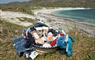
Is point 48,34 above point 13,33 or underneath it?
above

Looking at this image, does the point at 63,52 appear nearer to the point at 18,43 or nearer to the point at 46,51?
the point at 46,51

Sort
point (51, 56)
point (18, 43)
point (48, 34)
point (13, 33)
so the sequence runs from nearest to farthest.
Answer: point (51, 56), point (48, 34), point (18, 43), point (13, 33)

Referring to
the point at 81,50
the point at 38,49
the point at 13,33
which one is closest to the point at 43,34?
the point at 38,49

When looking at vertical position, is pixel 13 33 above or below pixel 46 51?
below

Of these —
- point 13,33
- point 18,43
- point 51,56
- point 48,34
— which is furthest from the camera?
point 13,33

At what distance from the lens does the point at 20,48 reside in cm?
1762

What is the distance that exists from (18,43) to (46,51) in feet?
10.7

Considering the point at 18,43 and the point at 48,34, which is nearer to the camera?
the point at 48,34

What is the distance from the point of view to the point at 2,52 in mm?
17984

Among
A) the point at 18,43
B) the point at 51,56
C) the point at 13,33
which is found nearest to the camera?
the point at 51,56

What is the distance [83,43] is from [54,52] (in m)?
2.40

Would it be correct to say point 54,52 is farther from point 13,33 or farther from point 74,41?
point 13,33

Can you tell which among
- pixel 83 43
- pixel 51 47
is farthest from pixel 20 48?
pixel 83 43

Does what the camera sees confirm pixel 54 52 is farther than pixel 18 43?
No
